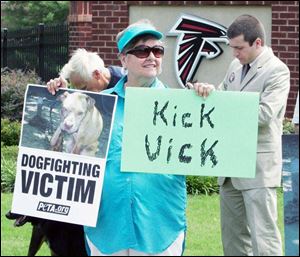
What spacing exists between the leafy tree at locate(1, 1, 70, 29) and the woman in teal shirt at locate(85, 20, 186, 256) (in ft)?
108

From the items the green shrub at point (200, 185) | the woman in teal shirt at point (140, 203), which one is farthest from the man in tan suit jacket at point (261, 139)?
the green shrub at point (200, 185)

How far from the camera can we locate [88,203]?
14.6ft

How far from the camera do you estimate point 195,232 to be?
8641mm

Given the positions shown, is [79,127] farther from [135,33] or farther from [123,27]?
[123,27]

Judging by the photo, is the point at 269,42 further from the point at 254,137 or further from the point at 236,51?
the point at 254,137

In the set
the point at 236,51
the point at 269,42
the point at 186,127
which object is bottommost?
the point at 186,127

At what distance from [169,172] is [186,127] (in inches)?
9.4

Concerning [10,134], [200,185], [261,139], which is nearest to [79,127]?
[261,139]

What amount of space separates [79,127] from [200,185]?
598cm

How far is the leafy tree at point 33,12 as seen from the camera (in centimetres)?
3905

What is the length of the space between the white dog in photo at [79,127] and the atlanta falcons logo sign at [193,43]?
28.0 feet

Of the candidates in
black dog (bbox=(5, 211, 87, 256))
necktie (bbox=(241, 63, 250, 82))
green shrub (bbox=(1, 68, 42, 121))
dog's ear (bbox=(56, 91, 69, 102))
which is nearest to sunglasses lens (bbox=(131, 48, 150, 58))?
dog's ear (bbox=(56, 91, 69, 102))

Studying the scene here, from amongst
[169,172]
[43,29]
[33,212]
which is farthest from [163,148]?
[43,29]

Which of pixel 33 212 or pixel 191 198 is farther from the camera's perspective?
pixel 191 198
